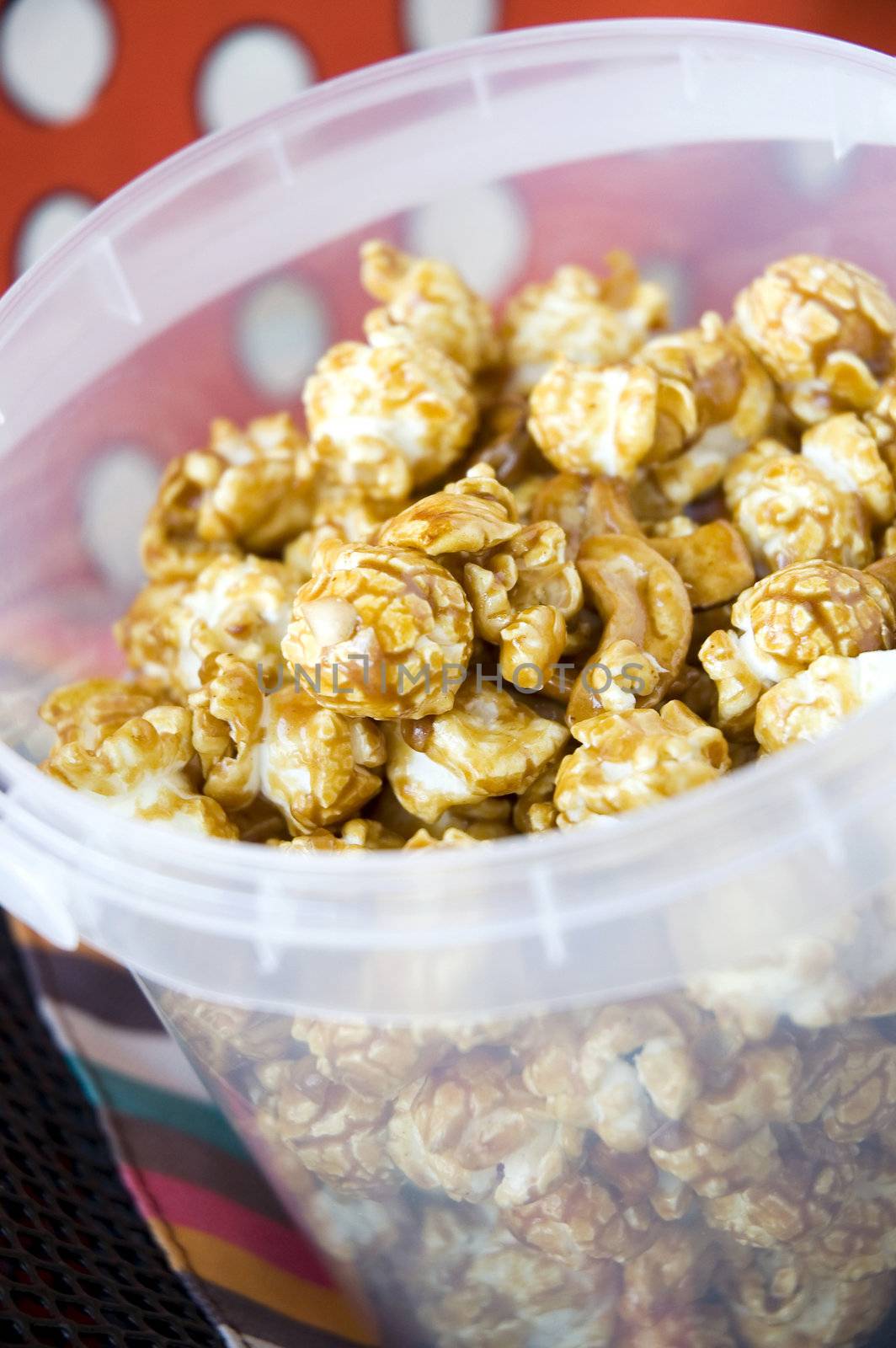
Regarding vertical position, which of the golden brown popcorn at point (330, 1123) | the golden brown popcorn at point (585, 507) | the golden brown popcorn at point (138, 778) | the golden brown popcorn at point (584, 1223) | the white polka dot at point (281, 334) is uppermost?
the white polka dot at point (281, 334)

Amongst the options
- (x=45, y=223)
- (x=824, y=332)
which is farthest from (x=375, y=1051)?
(x=45, y=223)

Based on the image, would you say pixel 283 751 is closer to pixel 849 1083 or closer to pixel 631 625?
pixel 631 625

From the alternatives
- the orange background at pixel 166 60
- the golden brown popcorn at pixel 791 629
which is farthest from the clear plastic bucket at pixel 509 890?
the orange background at pixel 166 60

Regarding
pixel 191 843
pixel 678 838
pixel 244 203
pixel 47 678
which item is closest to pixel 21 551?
pixel 47 678

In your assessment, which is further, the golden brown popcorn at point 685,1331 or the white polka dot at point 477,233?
the white polka dot at point 477,233

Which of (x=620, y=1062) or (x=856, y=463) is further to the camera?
(x=856, y=463)

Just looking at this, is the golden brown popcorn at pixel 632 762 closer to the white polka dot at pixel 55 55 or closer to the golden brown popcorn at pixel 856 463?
the golden brown popcorn at pixel 856 463

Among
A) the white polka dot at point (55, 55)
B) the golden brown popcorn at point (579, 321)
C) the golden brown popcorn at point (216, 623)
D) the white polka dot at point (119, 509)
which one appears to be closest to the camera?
the golden brown popcorn at point (216, 623)
